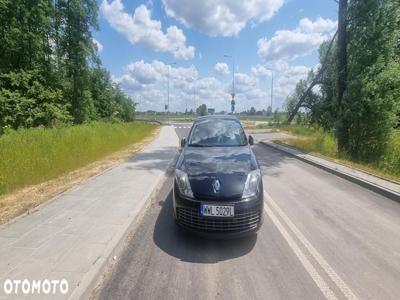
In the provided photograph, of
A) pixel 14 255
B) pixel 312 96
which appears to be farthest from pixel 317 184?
pixel 312 96

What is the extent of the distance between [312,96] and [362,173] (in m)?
24.6

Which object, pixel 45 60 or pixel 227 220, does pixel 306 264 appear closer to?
pixel 227 220

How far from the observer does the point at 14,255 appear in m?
3.75

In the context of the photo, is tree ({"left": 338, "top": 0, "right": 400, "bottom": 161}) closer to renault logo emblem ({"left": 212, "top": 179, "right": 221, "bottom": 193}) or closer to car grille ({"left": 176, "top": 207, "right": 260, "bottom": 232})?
car grille ({"left": 176, "top": 207, "right": 260, "bottom": 232})

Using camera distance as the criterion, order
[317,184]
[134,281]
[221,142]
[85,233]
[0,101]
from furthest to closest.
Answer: [0,101] < [317,184] < [221,142] < [85,233] < [134,281]

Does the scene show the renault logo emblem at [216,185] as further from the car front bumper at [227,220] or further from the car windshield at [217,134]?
the car windshield at [217,134]

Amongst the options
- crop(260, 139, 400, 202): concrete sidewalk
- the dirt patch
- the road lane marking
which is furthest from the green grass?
crop(260, 139, 400, 202): concrete sidewalk

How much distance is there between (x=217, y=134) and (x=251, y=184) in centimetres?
214

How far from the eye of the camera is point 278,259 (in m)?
3.98

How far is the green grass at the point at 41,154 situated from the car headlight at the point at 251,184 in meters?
5.96

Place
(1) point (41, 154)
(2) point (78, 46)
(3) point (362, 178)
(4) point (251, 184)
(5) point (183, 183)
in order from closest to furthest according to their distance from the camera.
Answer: (4) point (251, 184)
(5) point (183, 183)
(3) point (362, 178)
(1) point (41, 154)
(2) point (78, 46)

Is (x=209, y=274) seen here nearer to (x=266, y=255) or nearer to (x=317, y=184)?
(x=266, y=255)

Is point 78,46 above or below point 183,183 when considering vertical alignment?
above

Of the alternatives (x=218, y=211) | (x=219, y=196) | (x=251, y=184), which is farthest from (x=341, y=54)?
(x=218, y=211)
